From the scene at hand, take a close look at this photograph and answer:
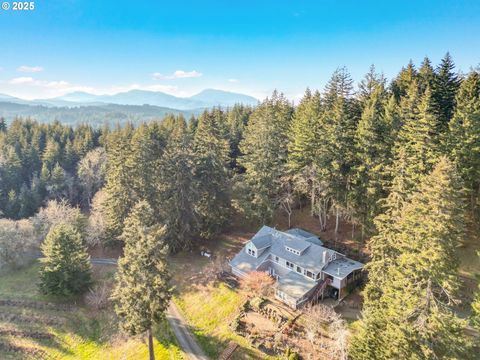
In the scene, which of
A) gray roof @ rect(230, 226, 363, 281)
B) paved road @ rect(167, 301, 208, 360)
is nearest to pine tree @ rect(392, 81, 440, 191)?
gray roof @ rect(230, 226, 363, 281)

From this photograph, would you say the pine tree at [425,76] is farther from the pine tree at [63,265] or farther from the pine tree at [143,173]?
the pine tree at [63,265]

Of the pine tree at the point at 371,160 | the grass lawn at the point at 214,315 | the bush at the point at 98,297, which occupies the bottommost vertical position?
the bush at the point at 98,297

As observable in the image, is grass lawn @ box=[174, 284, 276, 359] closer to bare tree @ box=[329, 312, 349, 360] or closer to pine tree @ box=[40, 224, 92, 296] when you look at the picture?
bare tree @ box=[329, 312, 349, 360]

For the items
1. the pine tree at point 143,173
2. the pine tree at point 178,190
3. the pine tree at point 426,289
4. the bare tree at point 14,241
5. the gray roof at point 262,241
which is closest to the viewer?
the pine tree at point 426,289

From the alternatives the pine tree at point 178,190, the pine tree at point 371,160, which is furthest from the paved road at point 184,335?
the pine tree at point 371,160

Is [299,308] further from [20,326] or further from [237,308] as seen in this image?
[20,326]

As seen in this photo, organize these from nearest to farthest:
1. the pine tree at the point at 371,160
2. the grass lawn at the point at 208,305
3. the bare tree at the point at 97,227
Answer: the grass lawn at the point at 208,305
the pine tree at the point at 371,160
the bare tree at the point at 97,227

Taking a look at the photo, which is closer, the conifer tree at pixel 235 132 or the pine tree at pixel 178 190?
the pine tree at pixel 178 190

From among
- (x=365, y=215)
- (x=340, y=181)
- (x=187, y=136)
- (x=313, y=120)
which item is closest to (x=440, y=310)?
(x=365, y=215)
